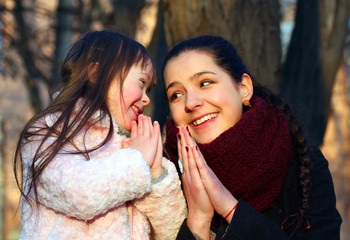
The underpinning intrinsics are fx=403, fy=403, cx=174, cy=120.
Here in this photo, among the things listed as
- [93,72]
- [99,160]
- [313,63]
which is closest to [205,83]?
[93,72]

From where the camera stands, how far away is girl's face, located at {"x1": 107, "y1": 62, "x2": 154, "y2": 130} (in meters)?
2.24

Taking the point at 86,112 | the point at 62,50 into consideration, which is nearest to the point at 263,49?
the point at 86,112

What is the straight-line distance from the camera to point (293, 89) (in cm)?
379

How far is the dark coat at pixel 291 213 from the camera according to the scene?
6.55 ft

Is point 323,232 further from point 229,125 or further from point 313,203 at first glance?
point 229,125

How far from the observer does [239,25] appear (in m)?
3.23

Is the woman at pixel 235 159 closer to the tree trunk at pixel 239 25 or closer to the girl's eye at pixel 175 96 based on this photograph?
the girl's eye at pixel 175 96

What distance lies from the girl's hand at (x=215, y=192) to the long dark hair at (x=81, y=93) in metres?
0.50

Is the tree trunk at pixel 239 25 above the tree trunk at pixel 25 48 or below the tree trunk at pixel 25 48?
above

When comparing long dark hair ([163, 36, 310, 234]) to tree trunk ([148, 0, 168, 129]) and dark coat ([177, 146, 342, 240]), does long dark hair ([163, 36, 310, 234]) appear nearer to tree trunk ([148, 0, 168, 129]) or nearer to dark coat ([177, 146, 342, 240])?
dark coat ([177, 146, 342, 240])

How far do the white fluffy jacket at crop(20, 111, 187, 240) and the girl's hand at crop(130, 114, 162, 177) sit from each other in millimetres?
79

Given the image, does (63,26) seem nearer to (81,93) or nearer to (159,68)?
(159,68)

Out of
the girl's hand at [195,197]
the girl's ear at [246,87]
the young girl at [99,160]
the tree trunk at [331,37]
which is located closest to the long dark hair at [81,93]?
the young girl at [99,160]

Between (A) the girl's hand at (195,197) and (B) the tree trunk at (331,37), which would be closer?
(A) the girl's hand at (195,197)
